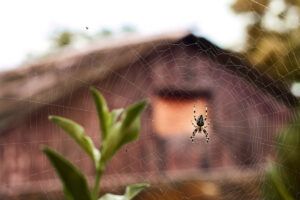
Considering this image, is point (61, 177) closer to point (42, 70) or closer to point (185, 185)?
point (42, 70)

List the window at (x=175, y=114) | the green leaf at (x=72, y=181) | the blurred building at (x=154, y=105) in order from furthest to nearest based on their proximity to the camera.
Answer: the window at (x=175, y=114) < the blurred building at (x=154, y=105) < the green leaf at (x=72, y=181)

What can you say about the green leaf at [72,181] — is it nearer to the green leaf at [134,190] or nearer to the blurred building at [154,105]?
the green leaf at [134,190]

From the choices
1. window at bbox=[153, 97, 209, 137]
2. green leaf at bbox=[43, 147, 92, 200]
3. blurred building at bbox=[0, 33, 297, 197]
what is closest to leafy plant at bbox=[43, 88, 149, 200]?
green leaf at bbox=[43, 147, 92, 200]

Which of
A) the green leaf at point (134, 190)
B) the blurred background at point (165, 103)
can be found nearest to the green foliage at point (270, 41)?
the blurred background at point (165, 103)

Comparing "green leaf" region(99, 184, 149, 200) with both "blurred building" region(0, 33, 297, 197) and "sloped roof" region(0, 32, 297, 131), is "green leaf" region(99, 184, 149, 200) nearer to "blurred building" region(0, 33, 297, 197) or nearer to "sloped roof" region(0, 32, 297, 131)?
"sloped roof" region(0, 32, 297, 131)

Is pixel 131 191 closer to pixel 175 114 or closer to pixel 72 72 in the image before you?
pixel 72 72

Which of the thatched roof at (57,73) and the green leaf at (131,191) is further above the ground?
the thatched roof at (57,73)

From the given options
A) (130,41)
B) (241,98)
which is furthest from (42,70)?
(241,98)
